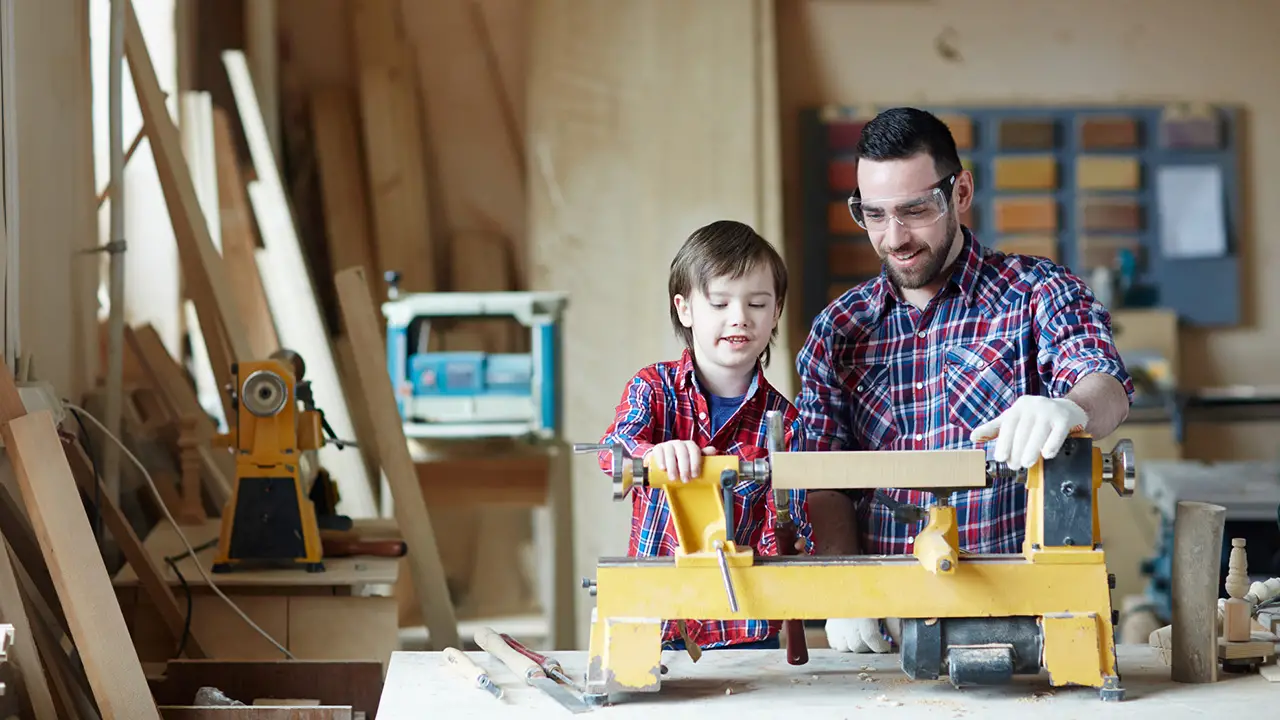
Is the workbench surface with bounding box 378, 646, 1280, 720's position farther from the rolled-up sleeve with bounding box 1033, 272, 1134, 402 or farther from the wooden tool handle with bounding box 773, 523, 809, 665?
the rolled-up sleeve with bounding box 1033, 272, 1134, 402

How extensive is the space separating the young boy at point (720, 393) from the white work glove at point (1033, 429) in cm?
44

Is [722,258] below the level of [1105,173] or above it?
below

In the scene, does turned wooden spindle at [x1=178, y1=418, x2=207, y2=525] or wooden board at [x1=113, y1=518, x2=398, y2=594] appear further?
turned wooden spindle at [x1=178, y1=418, x2=207, y2=525]

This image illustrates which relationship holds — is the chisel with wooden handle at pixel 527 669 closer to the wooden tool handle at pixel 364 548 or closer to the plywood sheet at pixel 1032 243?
the wooden tool handle at pixel 364 548

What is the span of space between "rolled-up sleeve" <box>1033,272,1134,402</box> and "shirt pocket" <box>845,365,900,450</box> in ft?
0.78

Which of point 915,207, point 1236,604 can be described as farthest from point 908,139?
point 1236,604

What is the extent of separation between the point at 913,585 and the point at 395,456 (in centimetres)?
149

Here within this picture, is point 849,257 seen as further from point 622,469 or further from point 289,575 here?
point 622,469

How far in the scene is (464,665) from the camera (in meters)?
1.79

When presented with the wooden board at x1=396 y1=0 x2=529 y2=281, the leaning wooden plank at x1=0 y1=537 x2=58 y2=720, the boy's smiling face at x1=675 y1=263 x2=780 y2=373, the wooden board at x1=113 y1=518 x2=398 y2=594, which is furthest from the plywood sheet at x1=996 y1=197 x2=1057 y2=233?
the leaning wooden plank at x1=0 y1=537 x2=58 y2=720

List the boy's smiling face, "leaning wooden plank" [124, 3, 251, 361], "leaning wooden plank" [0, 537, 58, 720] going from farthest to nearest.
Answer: "leaning wooden plank" [124, 3, 251, 361], the boy's smiling face, "leaning wooden plank" [0, 537, 58, 720]

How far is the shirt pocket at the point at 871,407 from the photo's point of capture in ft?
6.97

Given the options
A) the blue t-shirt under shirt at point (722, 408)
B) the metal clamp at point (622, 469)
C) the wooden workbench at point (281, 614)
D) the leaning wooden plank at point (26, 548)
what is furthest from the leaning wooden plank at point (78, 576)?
the blue t-shirt under shirt at point (722, 408)

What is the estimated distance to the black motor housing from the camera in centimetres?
168
